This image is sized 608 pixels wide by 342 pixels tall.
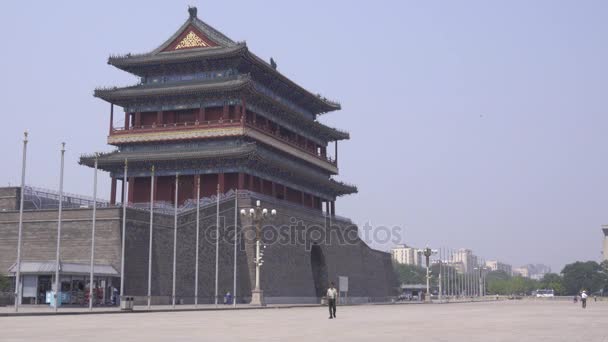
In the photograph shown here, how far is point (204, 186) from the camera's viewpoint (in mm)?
73500

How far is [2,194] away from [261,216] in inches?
815

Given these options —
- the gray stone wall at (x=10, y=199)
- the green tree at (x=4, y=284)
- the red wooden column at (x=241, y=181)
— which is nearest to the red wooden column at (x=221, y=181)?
the red wooden column at (x=241, y=181)

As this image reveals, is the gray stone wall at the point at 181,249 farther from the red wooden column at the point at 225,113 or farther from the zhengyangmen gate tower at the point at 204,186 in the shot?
the red wooden column at the point at 225,113

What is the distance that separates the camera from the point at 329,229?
81.5 meters

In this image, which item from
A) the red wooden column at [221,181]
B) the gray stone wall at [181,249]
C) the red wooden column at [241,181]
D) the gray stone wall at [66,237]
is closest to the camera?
the gray stone wall at [66,237]

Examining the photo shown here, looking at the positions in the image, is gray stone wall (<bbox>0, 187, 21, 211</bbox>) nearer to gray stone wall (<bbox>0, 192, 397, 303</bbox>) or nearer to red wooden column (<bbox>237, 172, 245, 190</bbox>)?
gray stone wall (<bbox>0, 192, 397, 303</bbox>)

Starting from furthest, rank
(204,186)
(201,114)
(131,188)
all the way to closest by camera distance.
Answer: (131,188) → (201,114) → (204,186)

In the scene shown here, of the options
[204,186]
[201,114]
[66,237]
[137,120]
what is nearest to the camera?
[66,237]

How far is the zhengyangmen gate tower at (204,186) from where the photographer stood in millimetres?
55875

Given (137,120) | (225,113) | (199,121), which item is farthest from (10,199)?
(225,113)

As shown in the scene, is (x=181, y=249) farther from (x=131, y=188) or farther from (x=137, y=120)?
(x=137, y=120)

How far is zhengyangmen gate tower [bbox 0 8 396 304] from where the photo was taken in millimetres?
55875

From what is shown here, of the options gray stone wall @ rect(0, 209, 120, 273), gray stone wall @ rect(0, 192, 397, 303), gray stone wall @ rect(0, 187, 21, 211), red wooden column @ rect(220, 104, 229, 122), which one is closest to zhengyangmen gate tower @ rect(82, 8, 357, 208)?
red wooden column @ rect(220, 104, 229, 122)

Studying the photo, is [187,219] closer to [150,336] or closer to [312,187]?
[312,187]
